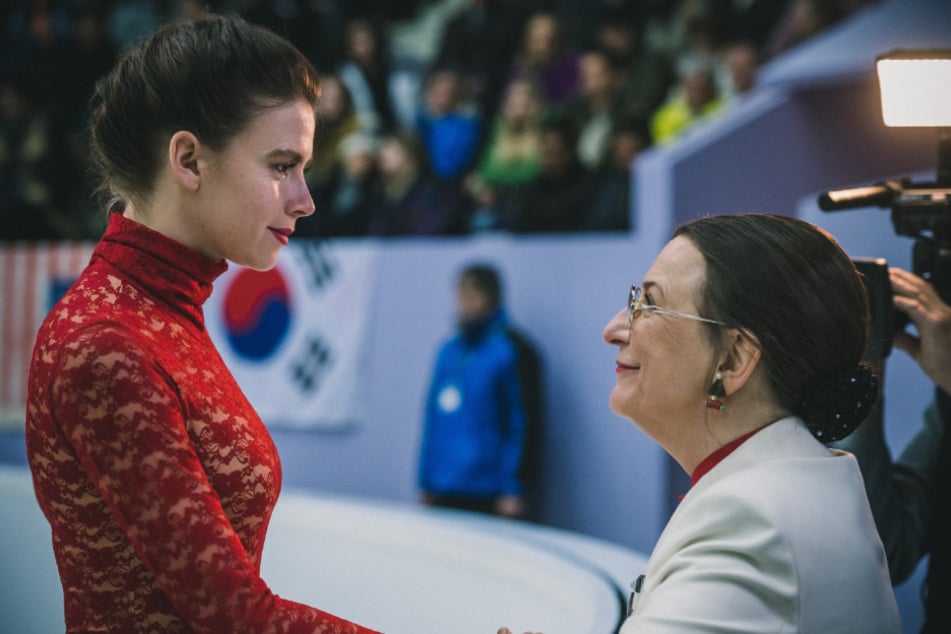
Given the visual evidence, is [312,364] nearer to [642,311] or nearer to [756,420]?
[642,311]

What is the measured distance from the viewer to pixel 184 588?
3.47 feet

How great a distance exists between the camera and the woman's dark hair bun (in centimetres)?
130

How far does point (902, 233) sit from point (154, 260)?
118 centimetres

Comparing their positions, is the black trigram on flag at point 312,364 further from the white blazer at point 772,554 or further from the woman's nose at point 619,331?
the white blazer at point 772,554

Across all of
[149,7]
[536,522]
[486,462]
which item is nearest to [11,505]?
[486,462]

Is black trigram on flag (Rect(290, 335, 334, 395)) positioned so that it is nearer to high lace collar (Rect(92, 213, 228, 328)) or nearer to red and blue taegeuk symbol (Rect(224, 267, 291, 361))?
red and blue taegeuk symbol (Rect(224, 267, 291, 361))

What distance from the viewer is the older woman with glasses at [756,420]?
1.14 metres

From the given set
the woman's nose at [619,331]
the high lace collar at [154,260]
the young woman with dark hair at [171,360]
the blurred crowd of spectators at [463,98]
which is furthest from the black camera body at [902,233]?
the blurred crowd of spectators at [463,98]

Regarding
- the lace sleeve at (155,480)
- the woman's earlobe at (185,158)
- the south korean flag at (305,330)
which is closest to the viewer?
the lace sleeve at (155,480)

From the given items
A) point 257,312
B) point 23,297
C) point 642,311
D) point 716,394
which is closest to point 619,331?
point 642,311

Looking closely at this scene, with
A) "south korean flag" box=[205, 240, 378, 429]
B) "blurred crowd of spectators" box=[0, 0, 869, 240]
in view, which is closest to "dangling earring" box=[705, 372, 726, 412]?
"blurred crowd of spectators" box=[0, 0, 869, 240]

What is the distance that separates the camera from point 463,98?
5941 millimetres

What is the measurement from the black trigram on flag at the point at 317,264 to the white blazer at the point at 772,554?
406cm

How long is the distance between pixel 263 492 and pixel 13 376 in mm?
5292
